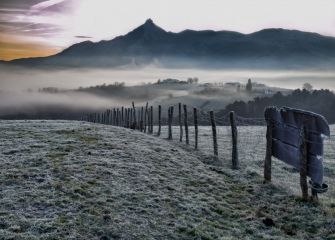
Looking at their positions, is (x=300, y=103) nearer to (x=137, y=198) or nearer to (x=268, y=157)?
(x=268, y=157)

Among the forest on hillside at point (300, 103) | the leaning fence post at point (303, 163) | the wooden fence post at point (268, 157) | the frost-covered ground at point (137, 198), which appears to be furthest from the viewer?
the forest on hillside at point (300, 103)

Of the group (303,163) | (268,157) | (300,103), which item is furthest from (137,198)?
(300,103)

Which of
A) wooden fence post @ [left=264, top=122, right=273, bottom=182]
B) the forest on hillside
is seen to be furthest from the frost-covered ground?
the forest on hillside

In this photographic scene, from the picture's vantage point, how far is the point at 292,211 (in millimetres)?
16953

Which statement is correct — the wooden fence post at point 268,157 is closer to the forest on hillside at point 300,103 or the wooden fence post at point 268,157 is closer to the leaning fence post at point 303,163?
the leaning fence post at point 303,163

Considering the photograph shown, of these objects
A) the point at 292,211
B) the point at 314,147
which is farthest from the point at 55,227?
the point at 314,147

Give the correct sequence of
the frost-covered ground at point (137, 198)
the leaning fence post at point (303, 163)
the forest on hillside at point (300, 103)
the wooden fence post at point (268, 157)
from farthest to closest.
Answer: the forest on hillside at point (300, 103), the wooden fence post at point (268, 157), the leaning fence post at point (303, 163), the frost-covered ground at point (137, 198)

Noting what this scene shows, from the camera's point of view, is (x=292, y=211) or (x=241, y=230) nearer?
(x=241, y=230)

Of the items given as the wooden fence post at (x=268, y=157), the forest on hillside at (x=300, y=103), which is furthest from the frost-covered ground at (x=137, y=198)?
the forest on hillside at (x=300, y=103)

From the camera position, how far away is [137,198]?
54.5ft

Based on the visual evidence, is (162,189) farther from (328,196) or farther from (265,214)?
(328,196)

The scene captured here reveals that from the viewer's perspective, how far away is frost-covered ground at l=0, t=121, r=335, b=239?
1395cm

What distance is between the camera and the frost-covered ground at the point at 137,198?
1395 cm

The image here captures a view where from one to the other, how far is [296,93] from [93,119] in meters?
103
